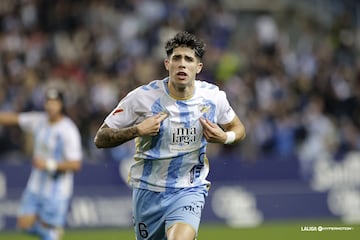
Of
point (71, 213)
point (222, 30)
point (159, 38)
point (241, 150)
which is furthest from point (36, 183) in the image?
point (222, 30)

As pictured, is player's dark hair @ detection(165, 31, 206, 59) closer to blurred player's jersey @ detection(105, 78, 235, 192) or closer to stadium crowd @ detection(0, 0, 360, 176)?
blurred player's jersey @ detection(105, 78, 235, 192)

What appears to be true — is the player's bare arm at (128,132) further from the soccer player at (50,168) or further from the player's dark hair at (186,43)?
the soccer player at (50,168)

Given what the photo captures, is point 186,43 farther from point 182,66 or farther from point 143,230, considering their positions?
point 143,230

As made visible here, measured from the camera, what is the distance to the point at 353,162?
18859mm

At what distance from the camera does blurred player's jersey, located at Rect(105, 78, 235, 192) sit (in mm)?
8844

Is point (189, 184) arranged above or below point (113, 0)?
below

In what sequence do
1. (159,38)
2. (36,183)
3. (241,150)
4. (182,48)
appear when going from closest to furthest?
(182,48) < (36,183) < (241,150) < (159,38)

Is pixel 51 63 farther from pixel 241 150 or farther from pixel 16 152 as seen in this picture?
pixel 241 150

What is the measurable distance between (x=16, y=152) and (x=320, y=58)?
7.97 meters

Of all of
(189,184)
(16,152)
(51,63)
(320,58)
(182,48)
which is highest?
(320,58)

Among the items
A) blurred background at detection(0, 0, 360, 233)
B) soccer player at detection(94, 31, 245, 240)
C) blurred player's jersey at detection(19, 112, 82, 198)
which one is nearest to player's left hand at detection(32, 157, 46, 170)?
blurred player's jersey at detection(19, 112, 82, 198)

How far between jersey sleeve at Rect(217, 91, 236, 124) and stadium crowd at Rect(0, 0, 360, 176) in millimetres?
9698

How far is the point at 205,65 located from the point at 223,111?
39.5 ft

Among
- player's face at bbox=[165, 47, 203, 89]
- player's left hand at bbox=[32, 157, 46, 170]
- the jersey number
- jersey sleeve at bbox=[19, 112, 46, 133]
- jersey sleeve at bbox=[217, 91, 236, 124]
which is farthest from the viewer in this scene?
jersey sleeve at bbox=[19, 112, 46, 133]
